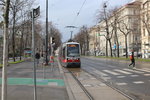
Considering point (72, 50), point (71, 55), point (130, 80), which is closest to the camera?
point (130, 80)

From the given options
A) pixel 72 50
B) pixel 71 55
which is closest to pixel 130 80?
pixel 71 55

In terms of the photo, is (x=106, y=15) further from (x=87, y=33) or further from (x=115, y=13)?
(x=87, y=33)

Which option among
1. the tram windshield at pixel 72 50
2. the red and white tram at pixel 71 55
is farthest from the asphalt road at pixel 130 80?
the tram windshield at pixel 72 50

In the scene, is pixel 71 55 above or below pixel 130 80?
above

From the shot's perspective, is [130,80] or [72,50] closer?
[130,80]

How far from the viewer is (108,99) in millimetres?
8852

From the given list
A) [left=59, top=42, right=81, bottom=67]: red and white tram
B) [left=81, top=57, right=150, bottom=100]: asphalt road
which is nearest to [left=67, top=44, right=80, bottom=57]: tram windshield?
[left=59, top=42, right=81, bottom=67]: red and white tram

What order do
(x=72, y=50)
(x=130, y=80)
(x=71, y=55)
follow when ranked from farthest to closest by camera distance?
(x=72, y=50) < (x=71, y=55) < (x=130, y=80)

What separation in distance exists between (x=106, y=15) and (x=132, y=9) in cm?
3255

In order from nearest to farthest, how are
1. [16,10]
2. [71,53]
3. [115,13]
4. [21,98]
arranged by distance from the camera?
[21,98] < [71,53] < [16,10] < [115,13]

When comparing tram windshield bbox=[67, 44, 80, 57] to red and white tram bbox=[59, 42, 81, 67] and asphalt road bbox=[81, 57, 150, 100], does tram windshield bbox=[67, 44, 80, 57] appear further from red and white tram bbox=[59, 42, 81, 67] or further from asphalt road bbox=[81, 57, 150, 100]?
asphalt road bbox=[81, 57, 150, 100]

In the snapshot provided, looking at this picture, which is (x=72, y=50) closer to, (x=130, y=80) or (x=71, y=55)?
(x=71, y=55)

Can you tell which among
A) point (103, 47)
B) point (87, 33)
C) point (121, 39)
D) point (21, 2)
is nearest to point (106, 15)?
point (21, 2)

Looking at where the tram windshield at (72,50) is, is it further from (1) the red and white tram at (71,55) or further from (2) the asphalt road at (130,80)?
(2) the asphalt road at (130,80)
